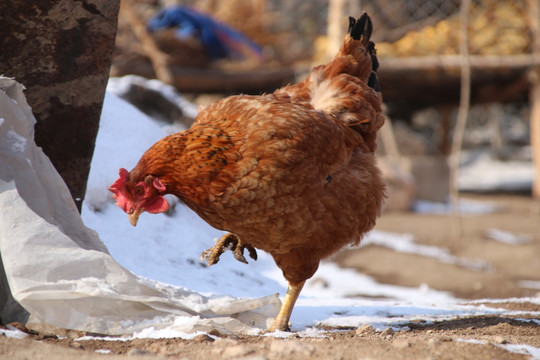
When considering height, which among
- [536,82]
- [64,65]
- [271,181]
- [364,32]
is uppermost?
[536,82]

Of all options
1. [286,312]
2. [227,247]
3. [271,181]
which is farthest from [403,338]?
[227,247]

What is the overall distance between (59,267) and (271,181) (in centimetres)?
84

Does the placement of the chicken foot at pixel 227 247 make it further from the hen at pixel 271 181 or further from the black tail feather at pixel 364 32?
the black tail feather at pixel 364 32

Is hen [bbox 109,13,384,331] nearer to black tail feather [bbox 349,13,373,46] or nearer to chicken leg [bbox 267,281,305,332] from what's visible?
chicken leg [bbox 267,281,305,332]

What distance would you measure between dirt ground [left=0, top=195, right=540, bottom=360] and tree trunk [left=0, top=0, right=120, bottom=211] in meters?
1.00

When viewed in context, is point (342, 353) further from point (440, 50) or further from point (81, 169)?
point (440, 50)

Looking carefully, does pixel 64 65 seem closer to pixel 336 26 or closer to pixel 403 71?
pixel 336 26

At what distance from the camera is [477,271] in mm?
5094

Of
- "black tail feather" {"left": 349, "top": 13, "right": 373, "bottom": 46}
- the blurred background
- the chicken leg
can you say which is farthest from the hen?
the blurred background

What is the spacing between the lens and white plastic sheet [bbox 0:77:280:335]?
1992 mm

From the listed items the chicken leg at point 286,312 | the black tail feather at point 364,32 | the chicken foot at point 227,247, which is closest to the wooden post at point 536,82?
the black tail feather at point 364,32

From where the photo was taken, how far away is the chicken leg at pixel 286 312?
2.45 meters

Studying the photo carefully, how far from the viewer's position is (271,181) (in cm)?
221

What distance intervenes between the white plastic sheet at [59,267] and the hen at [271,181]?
0.24m
